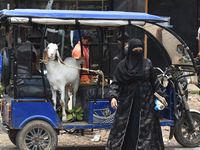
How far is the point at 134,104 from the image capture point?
6.42 meters

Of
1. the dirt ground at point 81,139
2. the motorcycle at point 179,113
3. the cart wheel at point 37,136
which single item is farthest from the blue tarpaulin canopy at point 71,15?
the dirt ground at point 81,139

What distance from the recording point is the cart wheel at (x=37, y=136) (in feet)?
23.5

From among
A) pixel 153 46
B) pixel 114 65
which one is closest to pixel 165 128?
pixel 114 65

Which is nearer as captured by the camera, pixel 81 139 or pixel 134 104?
pixel 134 104

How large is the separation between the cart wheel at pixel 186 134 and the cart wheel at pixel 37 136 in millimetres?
2175

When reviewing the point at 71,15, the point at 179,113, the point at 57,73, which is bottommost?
the point at 179,113

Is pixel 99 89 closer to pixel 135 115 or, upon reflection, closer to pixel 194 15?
pixel 135 115

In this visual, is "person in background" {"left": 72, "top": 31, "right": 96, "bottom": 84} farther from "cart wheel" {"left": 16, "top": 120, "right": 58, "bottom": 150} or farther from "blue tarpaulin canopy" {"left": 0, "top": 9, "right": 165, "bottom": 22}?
"cart wheel" {"left": 16, "top": 120, "right": 58, "bottom": 150}

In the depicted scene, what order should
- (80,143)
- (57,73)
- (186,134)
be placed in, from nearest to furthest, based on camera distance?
(57,73)
(186,134)
(80,143)

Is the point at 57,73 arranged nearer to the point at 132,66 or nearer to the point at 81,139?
the point at 132,66

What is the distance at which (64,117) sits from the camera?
7648 mm

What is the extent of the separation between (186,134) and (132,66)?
96.1 inches

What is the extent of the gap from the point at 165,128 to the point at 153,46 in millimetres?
6395

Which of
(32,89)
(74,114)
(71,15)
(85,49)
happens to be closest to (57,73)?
(32,89)
